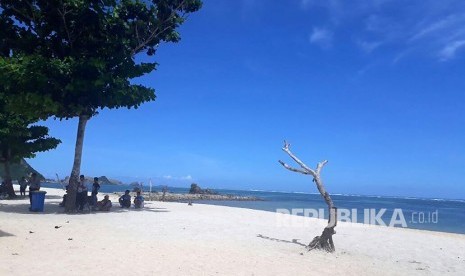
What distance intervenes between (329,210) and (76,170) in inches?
463

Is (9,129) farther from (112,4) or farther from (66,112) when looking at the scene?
(112,4)

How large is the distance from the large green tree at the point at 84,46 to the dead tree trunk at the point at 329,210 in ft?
27.0

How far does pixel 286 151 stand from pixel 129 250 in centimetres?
678

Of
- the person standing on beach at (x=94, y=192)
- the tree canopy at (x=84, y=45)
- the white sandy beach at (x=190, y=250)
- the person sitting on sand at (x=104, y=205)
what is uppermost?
the tree canopy at (x=84, y=45)

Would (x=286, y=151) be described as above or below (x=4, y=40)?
below

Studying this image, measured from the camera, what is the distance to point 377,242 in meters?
15.4

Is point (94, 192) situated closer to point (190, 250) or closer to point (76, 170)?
point (76, 170)

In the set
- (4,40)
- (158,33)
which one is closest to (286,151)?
(158,33)

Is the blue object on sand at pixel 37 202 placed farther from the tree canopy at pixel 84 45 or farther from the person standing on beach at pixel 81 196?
the tree canopy at pixel 84 45

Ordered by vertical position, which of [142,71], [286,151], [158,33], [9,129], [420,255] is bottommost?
[420,255]

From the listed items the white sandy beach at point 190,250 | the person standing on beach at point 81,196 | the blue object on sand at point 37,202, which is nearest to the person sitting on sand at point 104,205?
the person standing on beach at point 81,196

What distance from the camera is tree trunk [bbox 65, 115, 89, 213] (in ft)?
60.6

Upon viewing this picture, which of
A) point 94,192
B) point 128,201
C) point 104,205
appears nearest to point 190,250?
point 104,205

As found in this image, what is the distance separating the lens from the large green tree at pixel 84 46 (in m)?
16.9
